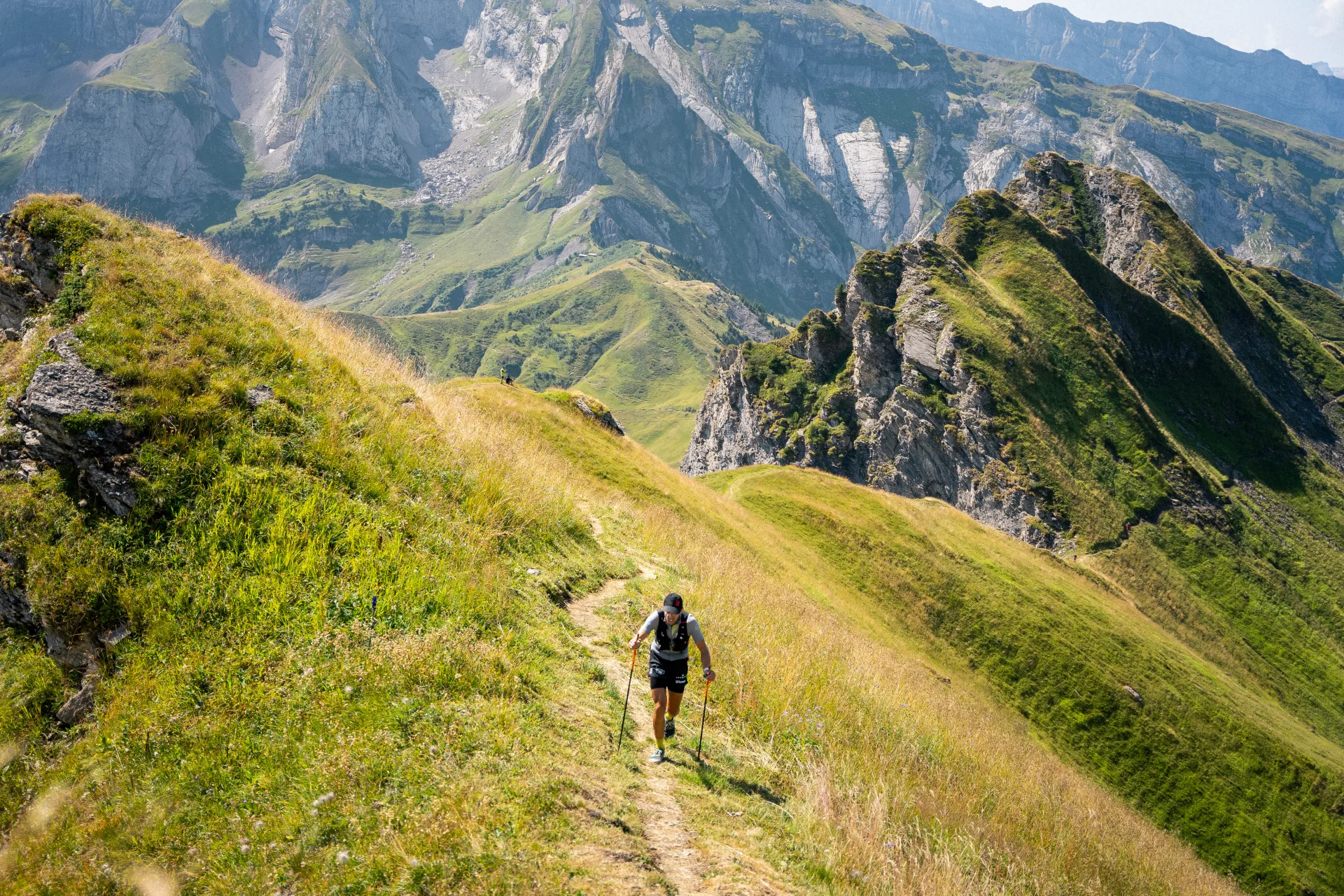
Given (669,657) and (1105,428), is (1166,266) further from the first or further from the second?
(669,657)

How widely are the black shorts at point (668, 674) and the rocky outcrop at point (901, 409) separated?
245 ft

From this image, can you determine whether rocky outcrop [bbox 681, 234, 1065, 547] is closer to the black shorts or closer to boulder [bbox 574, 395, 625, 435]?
boulder [bbox 574, 395, 625, 435]

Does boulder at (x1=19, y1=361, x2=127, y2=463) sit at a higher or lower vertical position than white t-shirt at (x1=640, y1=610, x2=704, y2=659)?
higher

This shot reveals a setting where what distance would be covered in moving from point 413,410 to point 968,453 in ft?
270

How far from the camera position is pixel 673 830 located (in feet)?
27.2

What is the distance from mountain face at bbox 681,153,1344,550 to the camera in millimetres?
79312

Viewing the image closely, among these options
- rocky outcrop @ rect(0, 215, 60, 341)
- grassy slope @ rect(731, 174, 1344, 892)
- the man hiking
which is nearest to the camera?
the man hiking

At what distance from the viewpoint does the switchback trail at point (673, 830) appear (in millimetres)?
7469

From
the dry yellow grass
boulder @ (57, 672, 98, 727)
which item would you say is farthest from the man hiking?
boulder @ (57, 672, 98, 727)

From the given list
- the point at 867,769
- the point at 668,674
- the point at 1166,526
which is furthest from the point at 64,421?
the point at 1166,526

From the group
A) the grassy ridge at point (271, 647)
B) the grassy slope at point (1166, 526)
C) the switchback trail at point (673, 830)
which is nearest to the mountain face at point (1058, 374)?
the grassy slope at point (1166, 526)

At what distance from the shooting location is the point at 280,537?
34.6 ft

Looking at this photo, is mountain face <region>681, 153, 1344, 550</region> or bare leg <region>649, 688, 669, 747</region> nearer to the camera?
bare leg <region>649, 688, 669, 747</region>

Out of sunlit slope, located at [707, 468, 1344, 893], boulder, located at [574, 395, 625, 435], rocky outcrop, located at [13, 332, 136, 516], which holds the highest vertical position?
rocky outcrop, located at [13, 332, 136, 516]
